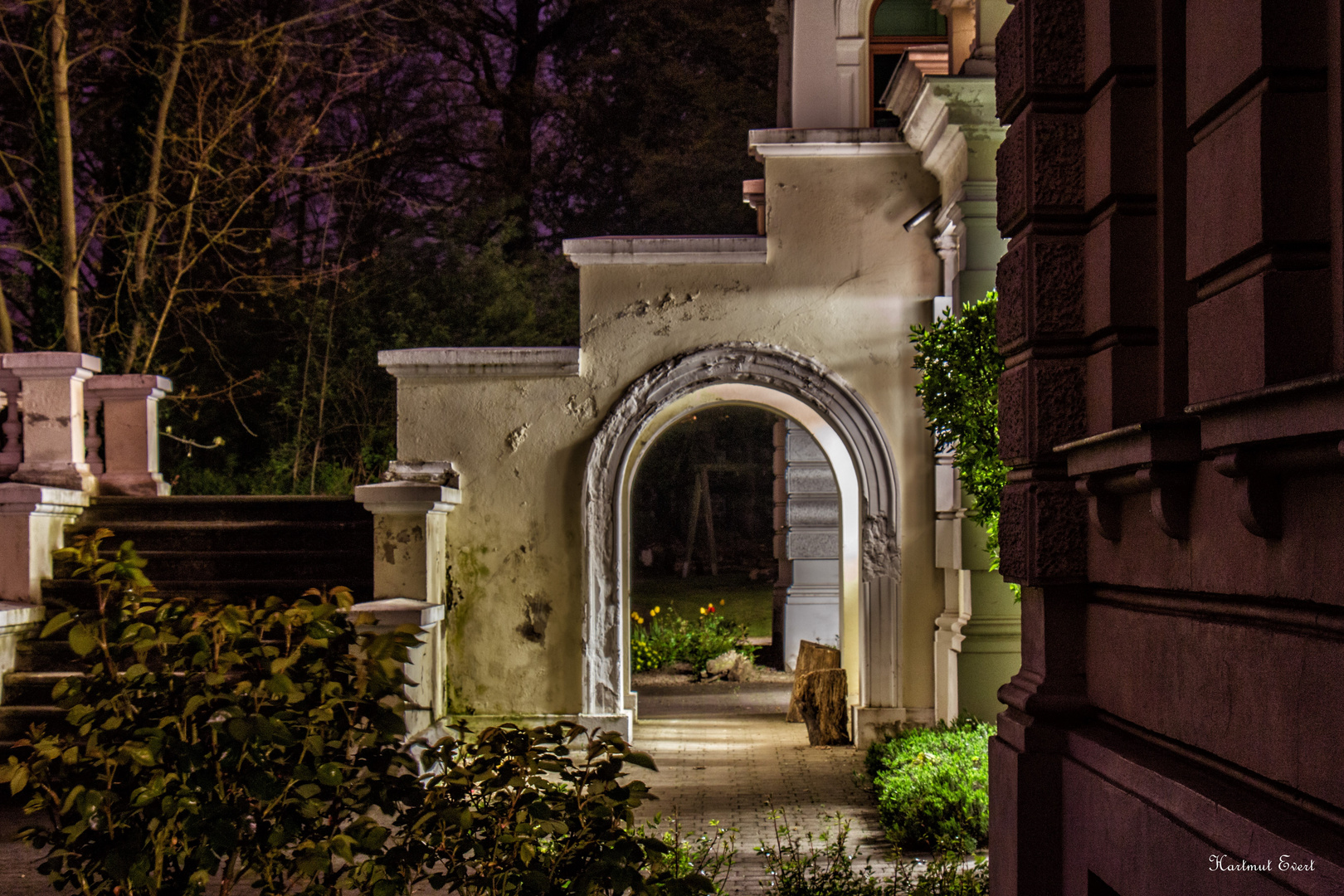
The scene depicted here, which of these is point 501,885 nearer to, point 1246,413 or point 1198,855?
point 1198,855

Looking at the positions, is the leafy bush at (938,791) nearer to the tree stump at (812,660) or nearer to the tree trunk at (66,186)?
the tree stump at (812,660)

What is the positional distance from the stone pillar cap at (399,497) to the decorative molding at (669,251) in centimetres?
233

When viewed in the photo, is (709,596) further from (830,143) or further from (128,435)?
(830,143)

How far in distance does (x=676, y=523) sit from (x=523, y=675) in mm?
22129

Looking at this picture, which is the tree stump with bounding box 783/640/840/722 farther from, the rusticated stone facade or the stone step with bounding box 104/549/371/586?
the rusticated stone facade

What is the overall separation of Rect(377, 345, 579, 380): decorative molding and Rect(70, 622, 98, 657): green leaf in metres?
6.41

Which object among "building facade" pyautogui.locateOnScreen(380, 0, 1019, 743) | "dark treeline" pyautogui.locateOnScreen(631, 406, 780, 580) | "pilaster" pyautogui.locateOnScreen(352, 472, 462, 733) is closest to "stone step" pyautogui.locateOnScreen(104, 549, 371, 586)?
"pilaster" pyautogui.locateOnScreen(352, 472, 462, 733)

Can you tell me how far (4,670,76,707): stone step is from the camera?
885 centimetres

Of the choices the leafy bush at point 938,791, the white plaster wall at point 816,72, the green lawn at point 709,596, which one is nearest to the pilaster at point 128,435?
the white plaster wall at point 816,72

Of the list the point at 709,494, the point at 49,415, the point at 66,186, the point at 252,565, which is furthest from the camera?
the point at 709,494

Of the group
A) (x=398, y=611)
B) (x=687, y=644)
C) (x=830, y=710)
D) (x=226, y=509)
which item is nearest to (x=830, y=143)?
(x=830, y=710)

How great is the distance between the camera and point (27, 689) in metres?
8.89

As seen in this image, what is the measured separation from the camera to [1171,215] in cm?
394

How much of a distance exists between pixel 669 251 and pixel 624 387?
47.2 inches
